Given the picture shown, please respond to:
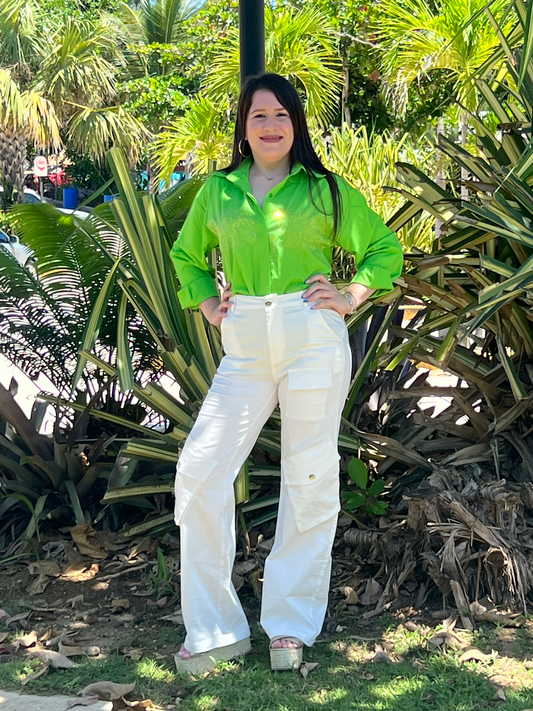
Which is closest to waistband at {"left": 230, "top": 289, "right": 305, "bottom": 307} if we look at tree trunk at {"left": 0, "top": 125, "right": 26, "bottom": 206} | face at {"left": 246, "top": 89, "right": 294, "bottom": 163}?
face at {"left": 246, "top": 89, "right": 294, "bottom": 163}

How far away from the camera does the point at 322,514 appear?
112 inches

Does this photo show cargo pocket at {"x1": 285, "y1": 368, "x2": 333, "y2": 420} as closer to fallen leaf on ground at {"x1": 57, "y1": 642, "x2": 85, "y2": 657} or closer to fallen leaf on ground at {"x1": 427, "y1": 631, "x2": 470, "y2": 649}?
fallen leaf on ground at {"x1": 427, "y1": 631, "x2": 470, "y2": 649}

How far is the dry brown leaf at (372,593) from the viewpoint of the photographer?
3285 millimetres

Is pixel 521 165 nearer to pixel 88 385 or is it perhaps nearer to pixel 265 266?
pixel 265 266

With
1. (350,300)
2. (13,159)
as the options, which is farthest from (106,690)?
(13,159)

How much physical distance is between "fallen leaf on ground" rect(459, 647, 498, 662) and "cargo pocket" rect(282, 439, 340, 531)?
63cm

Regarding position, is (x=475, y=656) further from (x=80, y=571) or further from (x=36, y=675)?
(x=80, y=571)

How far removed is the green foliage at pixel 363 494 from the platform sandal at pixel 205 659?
88 cm

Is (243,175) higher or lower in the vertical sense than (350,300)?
higher

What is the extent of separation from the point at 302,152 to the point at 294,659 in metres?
1.67

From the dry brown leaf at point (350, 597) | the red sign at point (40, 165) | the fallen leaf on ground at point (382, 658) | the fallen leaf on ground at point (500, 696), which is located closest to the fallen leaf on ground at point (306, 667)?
the fallen leaf on ground at point (382, 658)

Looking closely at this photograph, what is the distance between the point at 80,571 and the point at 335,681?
4.55 feet

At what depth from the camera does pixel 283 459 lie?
286 cm

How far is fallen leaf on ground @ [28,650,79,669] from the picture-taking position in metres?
2.85
